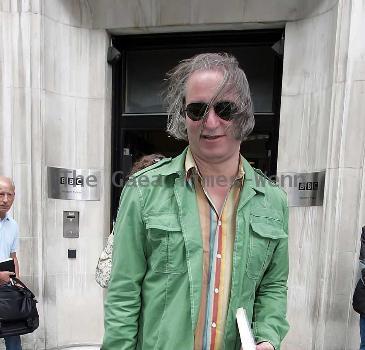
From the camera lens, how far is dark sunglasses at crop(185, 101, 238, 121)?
1.11 m

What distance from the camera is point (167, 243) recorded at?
1174 millimetres

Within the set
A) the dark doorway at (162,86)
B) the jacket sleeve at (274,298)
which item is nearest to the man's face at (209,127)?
the jacket sleeve at (274,298)

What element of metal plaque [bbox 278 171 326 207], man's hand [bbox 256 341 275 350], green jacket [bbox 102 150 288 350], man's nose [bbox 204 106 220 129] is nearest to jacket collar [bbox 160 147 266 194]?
green jacket [bbox 102 150 288 350]

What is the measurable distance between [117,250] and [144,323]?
0.29 metres

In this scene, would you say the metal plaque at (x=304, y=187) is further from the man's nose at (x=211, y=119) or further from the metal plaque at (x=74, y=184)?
the man's nose at (x=211, y=119)

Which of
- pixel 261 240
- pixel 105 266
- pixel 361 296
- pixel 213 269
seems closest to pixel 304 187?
pixel 361 296

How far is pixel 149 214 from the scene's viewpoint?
119 cm

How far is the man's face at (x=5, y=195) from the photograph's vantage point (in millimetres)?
3172

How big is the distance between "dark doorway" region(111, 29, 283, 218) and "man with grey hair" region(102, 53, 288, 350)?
9.88 ft

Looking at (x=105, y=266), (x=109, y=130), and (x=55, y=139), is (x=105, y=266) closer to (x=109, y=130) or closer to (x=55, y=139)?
(x=55, y=139)

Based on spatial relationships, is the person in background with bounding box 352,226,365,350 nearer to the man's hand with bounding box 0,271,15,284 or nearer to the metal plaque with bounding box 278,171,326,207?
the metal plaque with bounding box 278,171,326,207

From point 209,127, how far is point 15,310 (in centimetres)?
287

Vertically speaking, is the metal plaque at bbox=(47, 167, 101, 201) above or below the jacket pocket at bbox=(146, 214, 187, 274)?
below

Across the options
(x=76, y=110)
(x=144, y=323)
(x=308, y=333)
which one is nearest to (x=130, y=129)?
(x=76, y=110)
